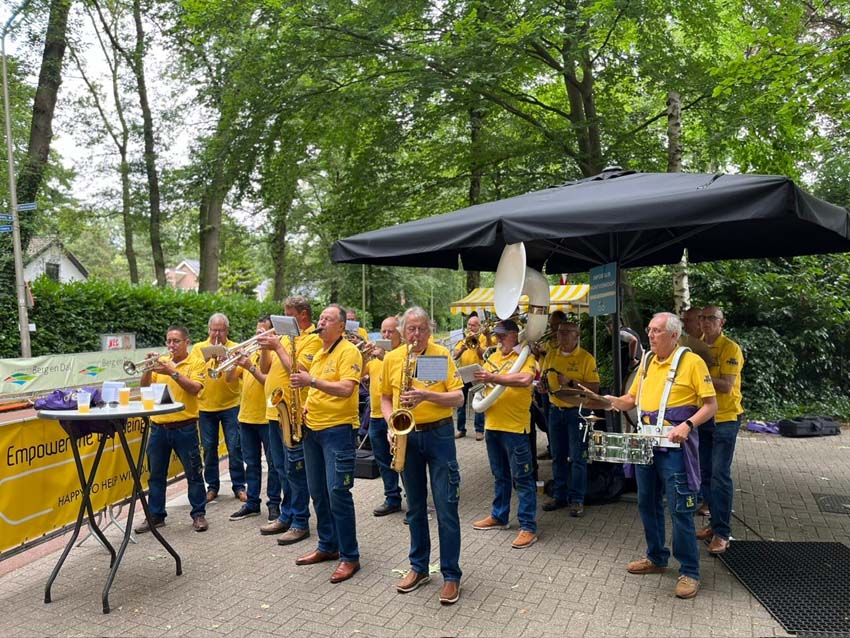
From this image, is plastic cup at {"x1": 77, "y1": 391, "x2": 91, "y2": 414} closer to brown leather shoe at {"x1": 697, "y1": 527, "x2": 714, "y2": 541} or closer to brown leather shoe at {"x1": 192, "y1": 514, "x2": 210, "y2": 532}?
brown leather shoe at {"x1": 192, "y1": 514, "x2": 210, "y2": 532}

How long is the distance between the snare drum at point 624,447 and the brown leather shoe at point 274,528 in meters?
2.97

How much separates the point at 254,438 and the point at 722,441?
14.1 ft

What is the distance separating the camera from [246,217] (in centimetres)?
2700

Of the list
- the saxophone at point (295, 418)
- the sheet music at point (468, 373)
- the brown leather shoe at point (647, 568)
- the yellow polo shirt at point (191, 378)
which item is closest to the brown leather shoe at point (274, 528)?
the saxophone at point (295, 418)

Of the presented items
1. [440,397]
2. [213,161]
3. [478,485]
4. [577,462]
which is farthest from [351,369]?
[213,161]

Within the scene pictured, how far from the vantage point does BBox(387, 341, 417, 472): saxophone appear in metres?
4.03

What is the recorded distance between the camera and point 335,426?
4.52 metres

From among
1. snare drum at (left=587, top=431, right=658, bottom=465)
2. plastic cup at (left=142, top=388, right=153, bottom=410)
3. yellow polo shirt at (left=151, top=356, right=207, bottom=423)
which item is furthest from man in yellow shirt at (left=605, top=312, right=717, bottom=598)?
yellow polo shirt at (left=151, top=356, right=207, bottom=423)

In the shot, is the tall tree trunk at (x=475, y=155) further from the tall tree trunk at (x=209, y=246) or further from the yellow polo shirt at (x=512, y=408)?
the tall tree trunk at (x=209, y=246)

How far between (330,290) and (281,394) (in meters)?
25.3

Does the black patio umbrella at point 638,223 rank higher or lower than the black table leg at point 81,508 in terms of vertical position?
higher

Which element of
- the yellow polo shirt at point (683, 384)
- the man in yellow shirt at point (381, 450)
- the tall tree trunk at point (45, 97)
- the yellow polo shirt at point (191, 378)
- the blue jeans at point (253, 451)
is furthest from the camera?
the tall tree trunk at point (45, 97)

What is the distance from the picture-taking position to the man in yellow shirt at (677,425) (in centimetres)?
402

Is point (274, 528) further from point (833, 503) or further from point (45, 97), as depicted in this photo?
point (45, 97)
